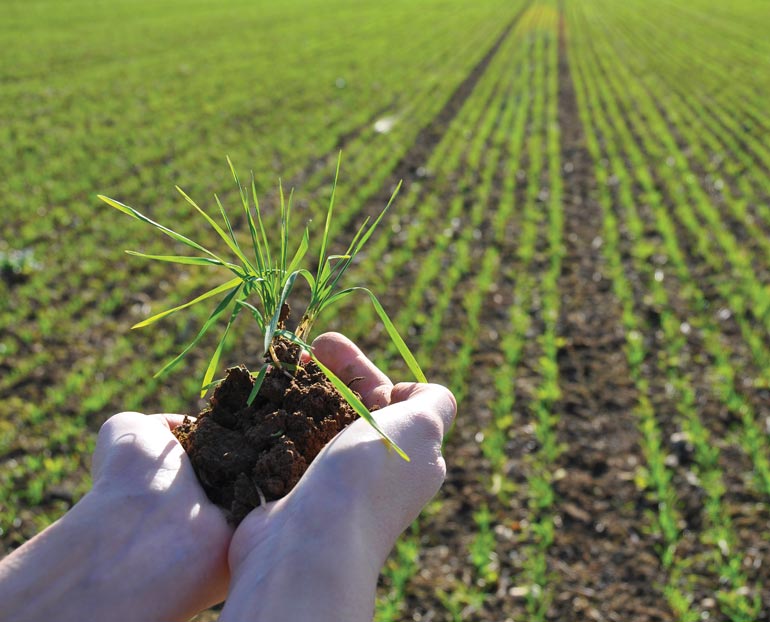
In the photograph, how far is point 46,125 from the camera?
10.7m

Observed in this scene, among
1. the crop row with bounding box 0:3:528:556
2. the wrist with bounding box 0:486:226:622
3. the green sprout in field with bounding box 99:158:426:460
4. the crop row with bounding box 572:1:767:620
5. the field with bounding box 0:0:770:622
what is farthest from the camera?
the crop row with bounding box 0:3:528:556

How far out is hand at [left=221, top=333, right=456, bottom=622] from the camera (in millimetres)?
1252

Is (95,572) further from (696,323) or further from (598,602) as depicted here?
(696,323)

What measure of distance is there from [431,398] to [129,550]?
2.52 feet

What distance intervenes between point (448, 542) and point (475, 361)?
1695 millimetres

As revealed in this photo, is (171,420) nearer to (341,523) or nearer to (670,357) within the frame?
(341,523)

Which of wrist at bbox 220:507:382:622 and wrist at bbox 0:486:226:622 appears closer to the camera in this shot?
wrist at bbox 220:507:382:622

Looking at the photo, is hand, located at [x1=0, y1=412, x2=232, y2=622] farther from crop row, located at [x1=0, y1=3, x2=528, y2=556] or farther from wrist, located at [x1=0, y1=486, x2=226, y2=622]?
crop row, located at [x1=0, y1=3, x2=528, y2=556]

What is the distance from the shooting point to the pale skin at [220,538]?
4.22 ft

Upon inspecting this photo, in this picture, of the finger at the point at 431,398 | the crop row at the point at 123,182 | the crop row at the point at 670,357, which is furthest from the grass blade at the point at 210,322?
the crop row at the point at 670,357

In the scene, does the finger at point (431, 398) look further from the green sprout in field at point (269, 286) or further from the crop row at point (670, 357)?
the crop row at point (670, 357)

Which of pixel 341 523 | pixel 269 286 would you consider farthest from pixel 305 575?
pixel 269 286

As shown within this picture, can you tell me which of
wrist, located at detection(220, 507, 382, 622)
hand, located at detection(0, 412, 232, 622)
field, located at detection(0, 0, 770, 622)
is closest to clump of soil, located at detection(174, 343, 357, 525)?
hand, located at detection(0, 412, 232, 622)

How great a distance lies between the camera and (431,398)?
163 centimetres
